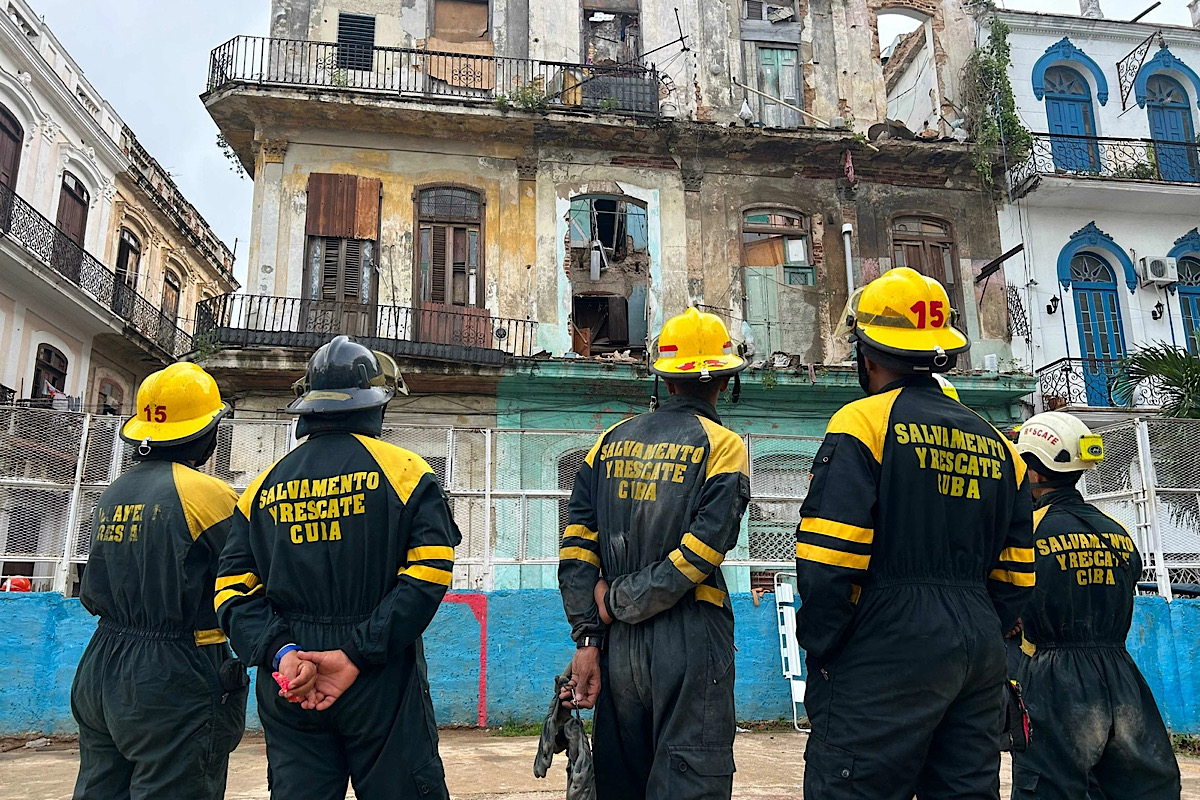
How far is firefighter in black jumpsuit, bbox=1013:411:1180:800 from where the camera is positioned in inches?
138

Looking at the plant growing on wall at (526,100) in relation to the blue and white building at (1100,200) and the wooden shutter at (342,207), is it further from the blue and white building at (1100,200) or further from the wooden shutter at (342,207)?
the blue and white building at (1100,200)

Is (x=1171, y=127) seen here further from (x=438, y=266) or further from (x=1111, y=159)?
(x=438, y=266)

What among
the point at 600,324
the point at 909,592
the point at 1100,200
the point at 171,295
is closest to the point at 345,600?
the point at 909,592

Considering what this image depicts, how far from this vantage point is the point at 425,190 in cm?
1531

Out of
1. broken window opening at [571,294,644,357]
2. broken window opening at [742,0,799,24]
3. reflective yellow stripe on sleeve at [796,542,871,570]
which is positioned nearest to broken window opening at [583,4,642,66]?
broken window opening at [742,0,799,24]

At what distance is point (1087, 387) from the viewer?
610 inches

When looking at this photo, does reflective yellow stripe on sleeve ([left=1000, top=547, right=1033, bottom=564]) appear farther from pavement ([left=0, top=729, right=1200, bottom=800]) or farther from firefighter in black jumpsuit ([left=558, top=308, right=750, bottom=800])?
pavement ([left=0, top=729, right=1200, bottom=800])

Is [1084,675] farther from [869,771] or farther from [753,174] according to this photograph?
[753,174]

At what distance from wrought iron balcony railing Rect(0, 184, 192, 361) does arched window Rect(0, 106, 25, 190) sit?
719 millimetres

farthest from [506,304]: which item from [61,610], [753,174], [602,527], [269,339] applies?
[602,527]

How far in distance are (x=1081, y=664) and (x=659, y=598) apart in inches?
71.8

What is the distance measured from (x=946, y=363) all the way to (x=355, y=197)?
43.7 ft

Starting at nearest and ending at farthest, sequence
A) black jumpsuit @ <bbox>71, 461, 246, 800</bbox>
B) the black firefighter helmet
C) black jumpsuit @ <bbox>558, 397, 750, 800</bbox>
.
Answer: black jumpsuit @ <bbox>558, 397, 750, 800</bbox> → the black firefighter helmet → black jumpsuit @ <bbox>71, 461, 246, 800</bbox>

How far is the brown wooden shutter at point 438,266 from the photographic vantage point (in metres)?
15.0
